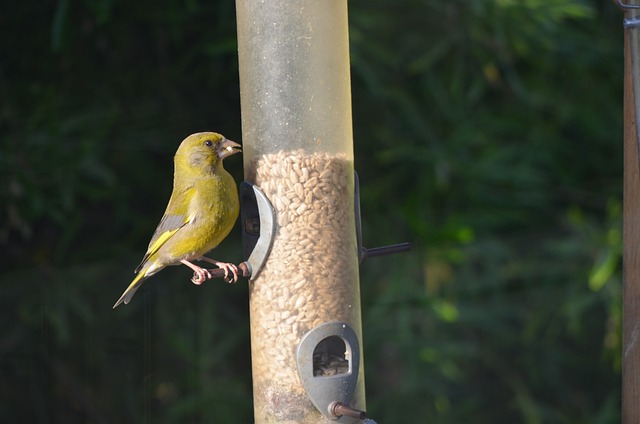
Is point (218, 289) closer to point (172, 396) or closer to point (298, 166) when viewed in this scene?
point (172, 396)

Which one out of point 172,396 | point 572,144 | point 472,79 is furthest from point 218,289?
point 572,144

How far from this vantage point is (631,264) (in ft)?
7.07

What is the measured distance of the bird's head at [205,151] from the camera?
2707mm

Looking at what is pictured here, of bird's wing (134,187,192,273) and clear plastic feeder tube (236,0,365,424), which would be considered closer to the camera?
clear plastic feeder tube (236,0,365,424)

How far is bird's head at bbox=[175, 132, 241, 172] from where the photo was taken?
2.71 meters

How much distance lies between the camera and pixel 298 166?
259cm

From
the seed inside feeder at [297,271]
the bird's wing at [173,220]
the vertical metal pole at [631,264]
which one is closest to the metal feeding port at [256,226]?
the seed inside feeder at [297,271]

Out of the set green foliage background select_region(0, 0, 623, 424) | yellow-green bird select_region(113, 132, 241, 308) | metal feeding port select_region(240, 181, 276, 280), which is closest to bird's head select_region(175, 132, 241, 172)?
yellow-green bird select_region(113, 132, 241, 308)

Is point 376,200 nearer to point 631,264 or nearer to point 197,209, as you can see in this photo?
point 197,209

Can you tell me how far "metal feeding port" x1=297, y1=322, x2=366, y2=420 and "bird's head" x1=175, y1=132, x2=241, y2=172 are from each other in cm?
52

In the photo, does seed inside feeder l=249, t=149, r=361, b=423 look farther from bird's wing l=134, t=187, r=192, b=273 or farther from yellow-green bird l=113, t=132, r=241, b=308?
bird's wing l=134, t=187, r=192, b=273

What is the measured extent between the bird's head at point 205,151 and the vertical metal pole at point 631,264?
101cm

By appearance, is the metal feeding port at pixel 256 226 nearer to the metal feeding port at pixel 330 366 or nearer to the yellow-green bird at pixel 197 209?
the yellow-green bird at pixel 197 209

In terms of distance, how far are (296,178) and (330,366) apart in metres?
0.47
